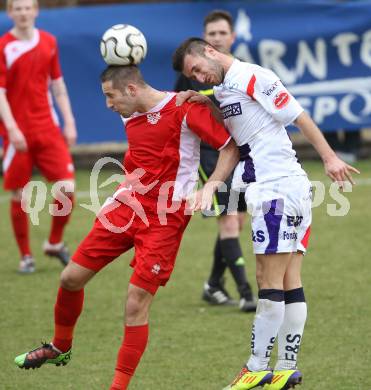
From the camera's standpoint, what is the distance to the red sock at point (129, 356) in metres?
5.29

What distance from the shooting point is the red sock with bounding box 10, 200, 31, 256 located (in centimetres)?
913

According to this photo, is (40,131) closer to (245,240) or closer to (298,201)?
(245,240)

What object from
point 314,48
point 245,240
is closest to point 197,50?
point 245,240

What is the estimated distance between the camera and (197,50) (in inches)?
210

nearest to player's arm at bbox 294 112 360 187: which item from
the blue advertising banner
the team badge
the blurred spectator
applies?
the team badge

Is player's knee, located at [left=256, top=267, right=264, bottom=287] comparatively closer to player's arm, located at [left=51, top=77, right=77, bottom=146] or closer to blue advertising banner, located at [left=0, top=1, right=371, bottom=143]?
player's arm, located at [left=51, top=77, right=77, bottom=146]

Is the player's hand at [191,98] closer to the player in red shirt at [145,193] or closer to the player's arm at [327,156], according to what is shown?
the player in red shirt at [145,193]

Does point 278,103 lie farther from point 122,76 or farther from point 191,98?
point 122,76

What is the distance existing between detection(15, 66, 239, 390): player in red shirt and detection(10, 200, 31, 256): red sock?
3459 millimetres

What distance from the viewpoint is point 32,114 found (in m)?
9.00

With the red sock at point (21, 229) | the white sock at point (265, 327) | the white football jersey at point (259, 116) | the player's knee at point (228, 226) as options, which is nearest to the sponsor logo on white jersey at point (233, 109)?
the white football jersey at point (259, 116)

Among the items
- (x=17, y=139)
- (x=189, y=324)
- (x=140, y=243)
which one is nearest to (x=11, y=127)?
(x=17, y=139)

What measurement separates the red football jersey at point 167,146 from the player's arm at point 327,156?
47 cm

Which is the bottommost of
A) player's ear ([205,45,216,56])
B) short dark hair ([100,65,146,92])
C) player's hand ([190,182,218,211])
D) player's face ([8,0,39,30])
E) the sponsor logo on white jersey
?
player's hand ([190,182,218,211])
